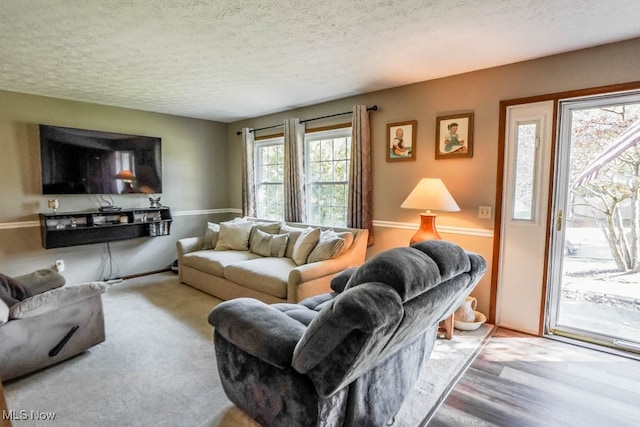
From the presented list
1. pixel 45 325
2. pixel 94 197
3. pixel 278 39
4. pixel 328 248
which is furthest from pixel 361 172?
pixel 94 197

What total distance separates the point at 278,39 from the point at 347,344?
2.20 meters

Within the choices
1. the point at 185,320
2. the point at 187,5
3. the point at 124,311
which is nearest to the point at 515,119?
the point at 187,5

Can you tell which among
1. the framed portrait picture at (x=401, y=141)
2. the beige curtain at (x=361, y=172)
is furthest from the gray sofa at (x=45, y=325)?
the framed portrait picture at (x=401, y=141)

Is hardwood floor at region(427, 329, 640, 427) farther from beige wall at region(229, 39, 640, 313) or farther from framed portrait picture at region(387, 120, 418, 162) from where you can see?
framed portrait picture at region(387, 120, 418, 162)

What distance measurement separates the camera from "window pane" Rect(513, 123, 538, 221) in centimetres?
277

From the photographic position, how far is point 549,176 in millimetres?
2688

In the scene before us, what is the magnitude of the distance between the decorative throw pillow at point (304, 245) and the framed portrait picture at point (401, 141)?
120 centimetres

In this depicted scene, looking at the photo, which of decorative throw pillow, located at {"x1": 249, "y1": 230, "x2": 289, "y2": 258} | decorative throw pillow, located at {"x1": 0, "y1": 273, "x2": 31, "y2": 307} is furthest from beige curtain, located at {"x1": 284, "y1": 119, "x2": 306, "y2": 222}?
decorative throw pillow, located at {"x1": 0, "y1": 273, "x2": 31, "y2": 307}

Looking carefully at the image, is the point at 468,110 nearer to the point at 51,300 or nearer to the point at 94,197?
the point at 51,300

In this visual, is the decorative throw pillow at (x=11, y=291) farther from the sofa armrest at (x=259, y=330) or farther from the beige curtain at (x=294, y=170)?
the beige curtain at (x=294, y=170)

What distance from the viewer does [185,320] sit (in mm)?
3082

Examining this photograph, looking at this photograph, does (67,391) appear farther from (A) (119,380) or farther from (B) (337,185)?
(B) (337,185)

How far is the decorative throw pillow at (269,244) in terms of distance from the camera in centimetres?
377

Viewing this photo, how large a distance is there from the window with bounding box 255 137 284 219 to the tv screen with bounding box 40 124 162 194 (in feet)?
4.82
